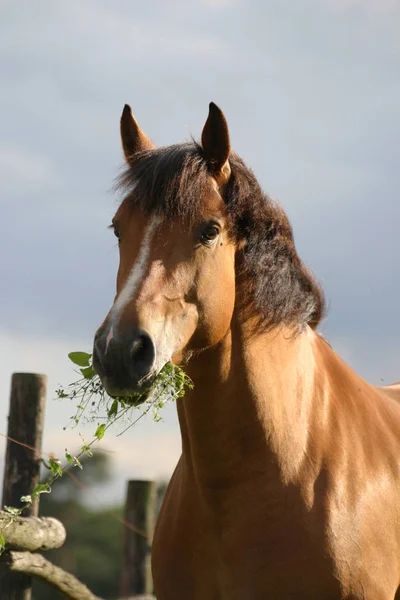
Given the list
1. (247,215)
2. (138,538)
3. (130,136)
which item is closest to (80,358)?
(247,215)

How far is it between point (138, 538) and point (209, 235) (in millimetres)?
4577

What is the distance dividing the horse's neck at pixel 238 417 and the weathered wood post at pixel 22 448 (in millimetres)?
2802

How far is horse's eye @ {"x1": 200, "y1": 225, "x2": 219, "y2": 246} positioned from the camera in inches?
148

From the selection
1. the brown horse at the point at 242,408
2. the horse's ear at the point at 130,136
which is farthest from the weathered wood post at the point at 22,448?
the horse's ear at the point at 130,136

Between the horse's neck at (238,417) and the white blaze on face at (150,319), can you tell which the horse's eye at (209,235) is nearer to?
the white blaze on face at (150,319)

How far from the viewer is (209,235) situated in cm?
379

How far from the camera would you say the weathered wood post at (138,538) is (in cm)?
762

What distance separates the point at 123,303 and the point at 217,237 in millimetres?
615

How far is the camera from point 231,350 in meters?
3.91

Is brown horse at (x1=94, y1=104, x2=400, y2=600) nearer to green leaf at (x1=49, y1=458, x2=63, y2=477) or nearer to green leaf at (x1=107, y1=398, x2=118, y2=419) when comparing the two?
green leaf at (x1=107, y1=398, x2=118, y2=419)

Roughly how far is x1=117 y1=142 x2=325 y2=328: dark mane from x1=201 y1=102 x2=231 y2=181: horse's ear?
44 millimetres

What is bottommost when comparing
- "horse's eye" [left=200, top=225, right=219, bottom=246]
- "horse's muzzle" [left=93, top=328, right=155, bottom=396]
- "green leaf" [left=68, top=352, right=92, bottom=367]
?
"horse's muzzle" [left=93, top=328, right=155, bottom=396]

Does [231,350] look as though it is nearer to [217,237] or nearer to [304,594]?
Answer: [217,237]

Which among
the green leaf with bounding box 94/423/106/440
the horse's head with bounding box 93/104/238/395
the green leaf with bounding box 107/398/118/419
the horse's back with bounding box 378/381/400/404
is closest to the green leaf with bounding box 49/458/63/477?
the green leaf with bounding box 94/423/106/440
